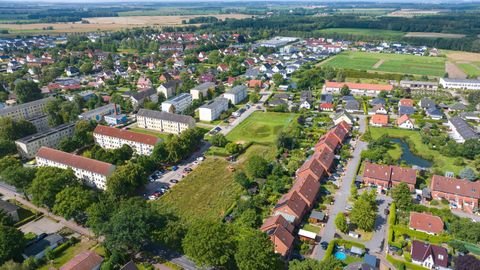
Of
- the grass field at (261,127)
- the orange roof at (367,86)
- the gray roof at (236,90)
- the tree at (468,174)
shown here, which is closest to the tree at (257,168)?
the grass field at (261,127)

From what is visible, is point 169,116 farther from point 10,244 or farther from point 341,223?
point 341,223

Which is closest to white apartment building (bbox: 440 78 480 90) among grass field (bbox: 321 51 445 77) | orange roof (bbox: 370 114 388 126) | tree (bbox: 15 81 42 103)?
grass field (bbox: 321 51 445 77)

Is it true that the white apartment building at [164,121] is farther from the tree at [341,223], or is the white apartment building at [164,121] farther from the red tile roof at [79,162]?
the tree at [341,223]

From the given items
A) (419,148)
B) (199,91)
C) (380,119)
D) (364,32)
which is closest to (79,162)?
(199,91)

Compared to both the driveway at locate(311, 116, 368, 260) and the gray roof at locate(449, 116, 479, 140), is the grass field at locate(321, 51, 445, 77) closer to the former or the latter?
the gray roof at locate(449, 116, 479, 140)

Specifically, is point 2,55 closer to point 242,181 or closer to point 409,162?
point 242,181

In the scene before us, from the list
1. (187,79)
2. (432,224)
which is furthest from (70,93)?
(432,224)
